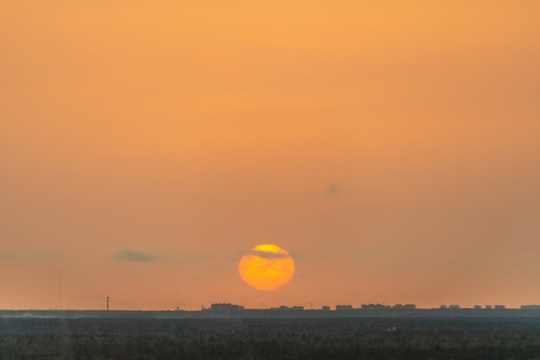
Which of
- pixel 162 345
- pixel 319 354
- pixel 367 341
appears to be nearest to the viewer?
pixel 319 354

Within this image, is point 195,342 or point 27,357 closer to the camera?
point 27,357

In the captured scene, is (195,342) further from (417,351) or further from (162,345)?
(417,351)

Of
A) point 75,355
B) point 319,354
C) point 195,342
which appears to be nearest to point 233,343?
point 195,342

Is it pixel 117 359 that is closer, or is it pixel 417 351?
pixel 117 359

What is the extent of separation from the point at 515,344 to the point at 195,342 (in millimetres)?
20122

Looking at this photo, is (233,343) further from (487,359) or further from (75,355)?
(487,359)

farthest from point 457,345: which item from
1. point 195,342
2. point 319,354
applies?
point 195,342

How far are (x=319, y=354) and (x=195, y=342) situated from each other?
37.1 ft

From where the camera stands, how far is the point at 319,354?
6638 cm

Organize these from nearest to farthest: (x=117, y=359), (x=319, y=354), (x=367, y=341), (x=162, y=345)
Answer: (x=117, y=359), (x=319, y=354), (x=162, y=345), (x=367, y=341)

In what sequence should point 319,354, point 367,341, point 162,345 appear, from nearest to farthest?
point 319,354 → point 162,345 → point 367,341

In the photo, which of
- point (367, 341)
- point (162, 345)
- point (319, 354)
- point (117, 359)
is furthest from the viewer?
point (367, 341)

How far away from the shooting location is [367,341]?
3041 inches

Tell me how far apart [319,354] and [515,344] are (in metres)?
14.1
